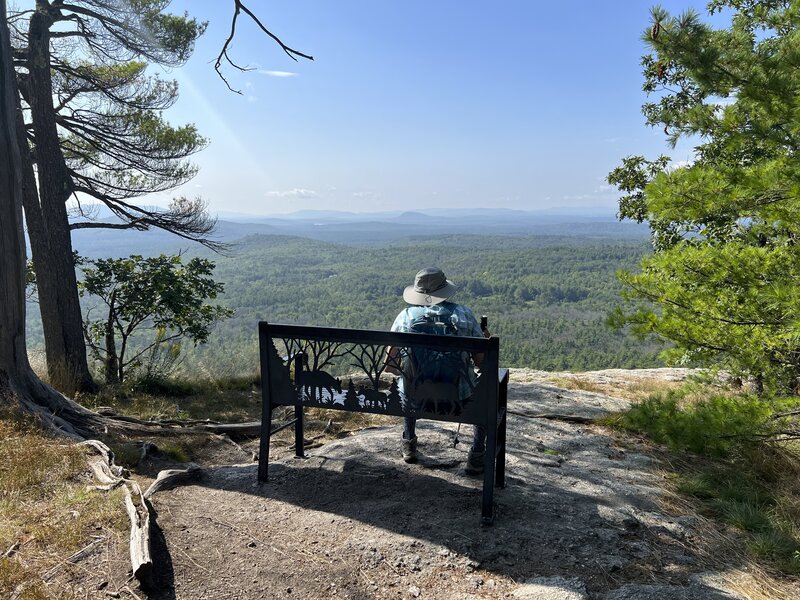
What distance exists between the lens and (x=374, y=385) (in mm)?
3330

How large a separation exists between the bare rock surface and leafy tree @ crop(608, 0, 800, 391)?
1205mm

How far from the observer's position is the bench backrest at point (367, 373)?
302 centimetres

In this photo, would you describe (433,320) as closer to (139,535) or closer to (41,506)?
(139,535)

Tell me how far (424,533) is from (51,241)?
7.06 meters

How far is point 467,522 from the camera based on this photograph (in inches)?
118

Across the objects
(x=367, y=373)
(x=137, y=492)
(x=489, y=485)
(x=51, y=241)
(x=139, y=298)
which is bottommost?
(x=137, y=492)

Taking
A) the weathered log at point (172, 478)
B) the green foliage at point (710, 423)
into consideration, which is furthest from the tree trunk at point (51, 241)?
the green foliage at point (710, 423)

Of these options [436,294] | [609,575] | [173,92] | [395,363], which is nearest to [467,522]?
[609,575]

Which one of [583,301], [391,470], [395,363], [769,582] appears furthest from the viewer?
[583,301]

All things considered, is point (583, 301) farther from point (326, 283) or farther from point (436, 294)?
point (436, 294)

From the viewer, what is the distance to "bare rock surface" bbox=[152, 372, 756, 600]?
2406 millimetres

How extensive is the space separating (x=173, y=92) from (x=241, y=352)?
558 cm

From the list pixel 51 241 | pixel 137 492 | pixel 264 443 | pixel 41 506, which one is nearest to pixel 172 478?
pixel 137 492

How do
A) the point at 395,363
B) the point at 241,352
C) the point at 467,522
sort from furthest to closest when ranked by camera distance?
1. the point at 241,352
2. the point at 395,363
3. the point at 467,522
